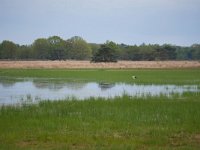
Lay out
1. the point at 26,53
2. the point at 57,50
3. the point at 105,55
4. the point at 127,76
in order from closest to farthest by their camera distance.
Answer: the point at 127,76 < the point at 105,55 < the point at 57,50 < the point at 26,53

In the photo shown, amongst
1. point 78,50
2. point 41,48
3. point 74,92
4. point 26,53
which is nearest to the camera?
point 74,92

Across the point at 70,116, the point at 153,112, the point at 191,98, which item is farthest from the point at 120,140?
the point at 191,98

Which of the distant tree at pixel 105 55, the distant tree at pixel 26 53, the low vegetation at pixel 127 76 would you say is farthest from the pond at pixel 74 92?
the distant tree at pixel 26 53

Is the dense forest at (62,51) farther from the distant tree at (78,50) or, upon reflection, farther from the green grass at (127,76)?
the green grass at (127,76)

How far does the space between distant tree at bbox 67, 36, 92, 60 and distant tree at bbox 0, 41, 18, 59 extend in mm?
17085

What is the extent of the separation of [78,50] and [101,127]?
117252 millimetres

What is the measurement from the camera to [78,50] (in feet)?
434

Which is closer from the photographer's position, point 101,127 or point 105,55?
point 101,127

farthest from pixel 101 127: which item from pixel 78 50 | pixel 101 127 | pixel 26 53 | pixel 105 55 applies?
pixel 26 53

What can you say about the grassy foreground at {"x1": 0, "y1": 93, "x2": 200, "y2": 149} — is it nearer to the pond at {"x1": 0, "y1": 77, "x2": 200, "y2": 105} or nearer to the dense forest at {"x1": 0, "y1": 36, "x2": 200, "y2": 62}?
the pond at {"x1": 0, "y1": 77, "x2": 200, "y2": 105}

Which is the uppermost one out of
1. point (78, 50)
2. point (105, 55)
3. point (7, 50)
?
point (7, 50)

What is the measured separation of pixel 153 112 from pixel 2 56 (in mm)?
113905

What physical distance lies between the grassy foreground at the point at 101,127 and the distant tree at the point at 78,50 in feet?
357

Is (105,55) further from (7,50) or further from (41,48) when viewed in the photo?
(7,50)
